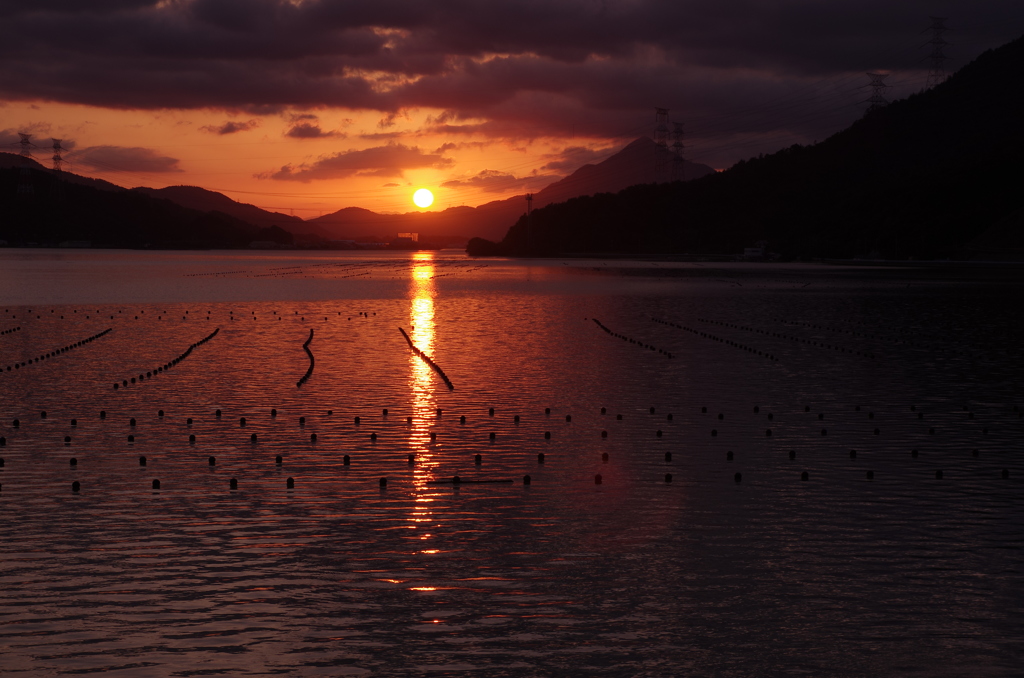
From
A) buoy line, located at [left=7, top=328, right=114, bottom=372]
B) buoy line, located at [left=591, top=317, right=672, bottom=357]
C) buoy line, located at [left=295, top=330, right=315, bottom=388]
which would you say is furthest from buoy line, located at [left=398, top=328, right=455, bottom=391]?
buoy line, located at [left=7, top=328, right=114, bottom=372]

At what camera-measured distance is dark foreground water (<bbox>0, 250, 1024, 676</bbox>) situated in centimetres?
1193

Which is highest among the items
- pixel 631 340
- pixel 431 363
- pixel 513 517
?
pixel 631 340

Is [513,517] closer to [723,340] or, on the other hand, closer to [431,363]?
[431,363]

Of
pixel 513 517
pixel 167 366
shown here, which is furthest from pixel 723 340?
pixel 513 517

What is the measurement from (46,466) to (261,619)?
11.0 metres

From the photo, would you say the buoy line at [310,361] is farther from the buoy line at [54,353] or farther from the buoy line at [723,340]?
the buoy line at [723,340]

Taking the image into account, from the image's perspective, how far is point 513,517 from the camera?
17594mm

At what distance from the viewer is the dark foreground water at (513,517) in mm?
11930

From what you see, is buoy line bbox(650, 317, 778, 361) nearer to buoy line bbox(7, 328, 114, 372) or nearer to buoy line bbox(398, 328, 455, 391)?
buoy line bbox(398, 328, 455, 391)

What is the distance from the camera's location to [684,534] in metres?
16.5

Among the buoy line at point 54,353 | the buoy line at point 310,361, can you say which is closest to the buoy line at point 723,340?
the buoy line at point 310,361

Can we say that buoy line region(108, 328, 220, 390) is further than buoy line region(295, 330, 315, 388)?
No

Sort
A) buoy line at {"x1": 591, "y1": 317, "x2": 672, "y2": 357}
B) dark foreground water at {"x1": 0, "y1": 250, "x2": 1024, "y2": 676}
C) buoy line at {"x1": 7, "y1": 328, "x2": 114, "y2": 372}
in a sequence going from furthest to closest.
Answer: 1. buoy line at {"x1": 591, "y1": 317, "x2": 672, "y2": 357}
2. buoy line at {"x1": 7, "y1": 328, "x2": 114, "y2": 372}
3. dark foreground water at {"x1": 0, "y1": 250, "x2": 1024, "y2": 676}

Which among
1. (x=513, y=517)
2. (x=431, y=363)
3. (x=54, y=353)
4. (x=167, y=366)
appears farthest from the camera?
(x=54, y=353)
